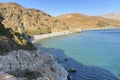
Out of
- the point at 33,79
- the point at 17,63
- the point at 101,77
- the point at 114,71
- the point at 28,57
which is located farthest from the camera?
the point at 114,71

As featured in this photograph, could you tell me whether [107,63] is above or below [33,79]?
below

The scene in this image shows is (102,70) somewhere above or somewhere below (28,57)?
below

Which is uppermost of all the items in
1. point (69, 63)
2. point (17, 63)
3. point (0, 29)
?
point (0, 29)

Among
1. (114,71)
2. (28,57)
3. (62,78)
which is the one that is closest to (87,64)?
(114,71)

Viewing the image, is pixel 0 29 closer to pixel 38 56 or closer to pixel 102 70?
pixel 38 56

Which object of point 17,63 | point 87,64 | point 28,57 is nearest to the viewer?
point 17,63

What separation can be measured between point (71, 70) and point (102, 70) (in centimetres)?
835

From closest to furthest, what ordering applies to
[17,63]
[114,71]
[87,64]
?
[17,63], [114,71], [87,64]

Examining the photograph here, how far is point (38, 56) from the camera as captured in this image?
4338cm

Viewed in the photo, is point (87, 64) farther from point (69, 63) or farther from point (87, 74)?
point (87, 74)

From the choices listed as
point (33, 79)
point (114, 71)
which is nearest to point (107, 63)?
point (114, 71)

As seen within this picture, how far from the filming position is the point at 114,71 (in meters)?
57.7

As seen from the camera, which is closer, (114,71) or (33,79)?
(33,79)

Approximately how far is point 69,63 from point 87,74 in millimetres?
15011
